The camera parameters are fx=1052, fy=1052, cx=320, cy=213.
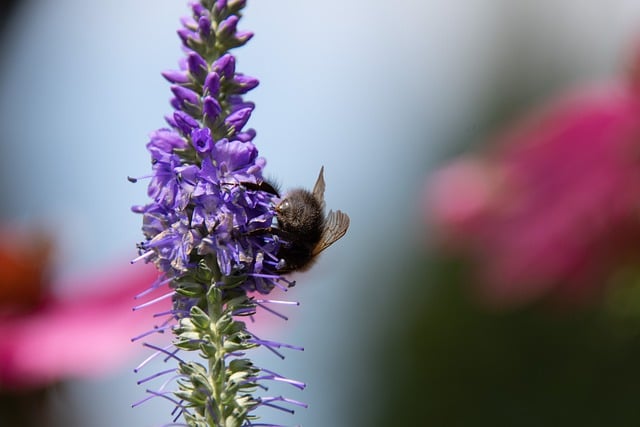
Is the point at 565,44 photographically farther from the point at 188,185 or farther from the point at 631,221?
the point at 188,185

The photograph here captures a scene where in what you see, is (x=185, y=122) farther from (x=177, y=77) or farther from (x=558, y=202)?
(x=558, y=202)

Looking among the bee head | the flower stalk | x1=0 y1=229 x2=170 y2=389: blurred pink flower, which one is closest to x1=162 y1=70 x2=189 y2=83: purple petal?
the flower stalk

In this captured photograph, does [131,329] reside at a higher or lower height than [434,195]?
lower

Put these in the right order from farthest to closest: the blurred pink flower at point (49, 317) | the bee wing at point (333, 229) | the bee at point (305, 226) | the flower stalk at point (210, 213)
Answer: the blurred pink flower at point (49, 317) → the bee wing at point (333, 229) → the bee at point (305, 226) → the flower stalk at point (210, 213)

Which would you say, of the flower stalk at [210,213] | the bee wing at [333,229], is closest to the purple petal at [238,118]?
the flower stalk at [210,213]

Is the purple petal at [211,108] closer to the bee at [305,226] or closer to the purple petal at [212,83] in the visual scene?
the purple petal at [212,83]

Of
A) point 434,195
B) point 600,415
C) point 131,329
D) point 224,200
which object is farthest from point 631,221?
point 600,415
